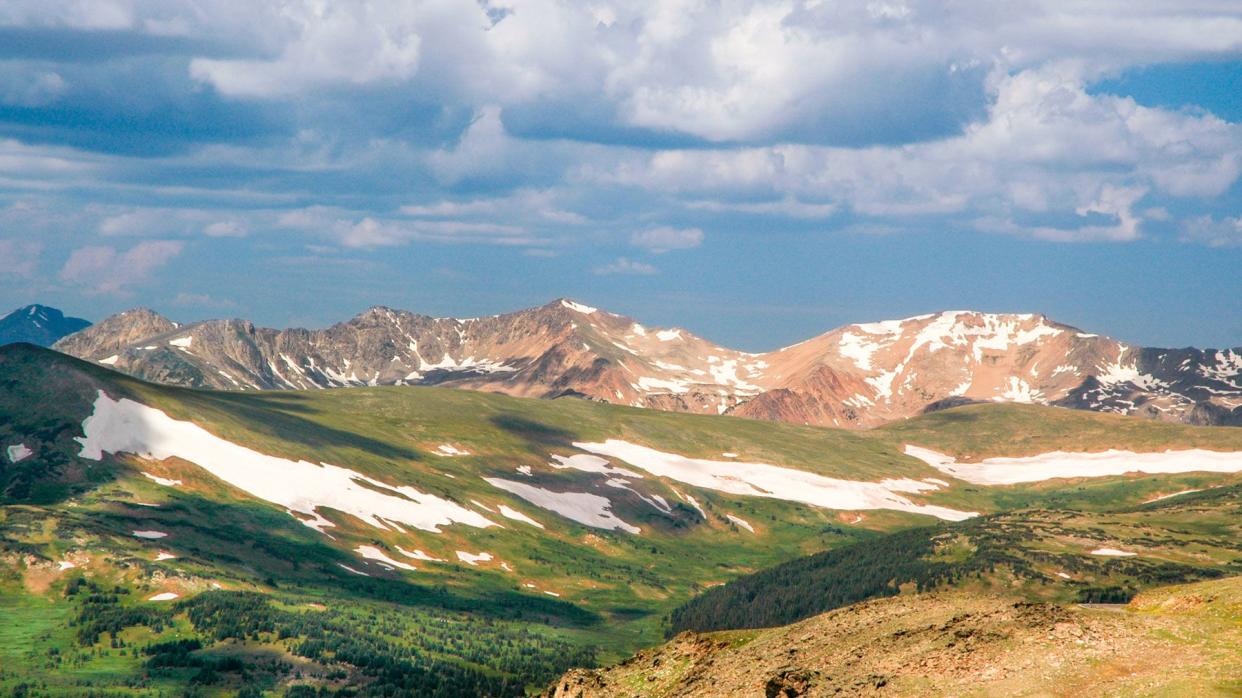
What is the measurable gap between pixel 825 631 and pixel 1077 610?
13.9m

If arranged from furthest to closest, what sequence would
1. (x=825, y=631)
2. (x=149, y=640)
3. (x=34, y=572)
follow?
(x=34, y=572), (x=149, y=640), (x=825, y=631)

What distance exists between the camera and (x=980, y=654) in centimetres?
5434

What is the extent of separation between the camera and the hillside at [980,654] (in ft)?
165

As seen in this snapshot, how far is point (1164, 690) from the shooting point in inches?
1892

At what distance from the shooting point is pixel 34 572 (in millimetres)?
174750

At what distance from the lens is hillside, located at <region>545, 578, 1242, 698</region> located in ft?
165

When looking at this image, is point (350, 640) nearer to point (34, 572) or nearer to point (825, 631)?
point (34, 572)

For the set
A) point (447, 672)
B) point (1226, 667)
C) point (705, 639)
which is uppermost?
point (1226, 667)

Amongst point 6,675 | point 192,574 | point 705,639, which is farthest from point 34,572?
point 705,639

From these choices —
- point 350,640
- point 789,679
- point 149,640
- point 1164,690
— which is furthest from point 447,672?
point 1164,690

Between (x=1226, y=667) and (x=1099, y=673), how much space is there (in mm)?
4955

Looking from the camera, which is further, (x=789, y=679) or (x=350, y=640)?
(x=350, y=640)

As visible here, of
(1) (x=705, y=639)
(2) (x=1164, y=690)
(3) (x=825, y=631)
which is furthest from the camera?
(1) (x=705, y=639)

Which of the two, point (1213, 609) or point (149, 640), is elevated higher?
point (1213, 609)
